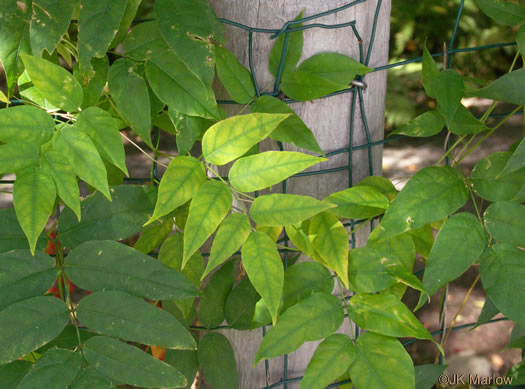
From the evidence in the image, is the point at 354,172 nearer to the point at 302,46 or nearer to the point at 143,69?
the point at 302,46

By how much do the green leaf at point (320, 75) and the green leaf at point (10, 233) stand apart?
430 mm

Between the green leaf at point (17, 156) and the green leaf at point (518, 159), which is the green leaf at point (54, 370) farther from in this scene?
the green leaf at point (518, 159)

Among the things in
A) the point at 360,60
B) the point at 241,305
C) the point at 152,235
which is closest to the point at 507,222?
the point at 360,60

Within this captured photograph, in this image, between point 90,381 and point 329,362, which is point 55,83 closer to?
point 90,381

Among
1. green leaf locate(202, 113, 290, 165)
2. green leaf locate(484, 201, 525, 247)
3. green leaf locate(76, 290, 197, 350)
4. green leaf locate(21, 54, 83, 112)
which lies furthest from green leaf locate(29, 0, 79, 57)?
green leaf locate(484, 201, 525, 247)

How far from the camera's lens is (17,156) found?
70 centimetres

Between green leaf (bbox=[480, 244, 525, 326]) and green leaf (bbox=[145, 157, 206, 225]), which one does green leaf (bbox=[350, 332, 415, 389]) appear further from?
green leaf (bbox=[145, 157, 206, 225])

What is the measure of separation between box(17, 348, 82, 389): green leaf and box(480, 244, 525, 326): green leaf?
580 millimetres

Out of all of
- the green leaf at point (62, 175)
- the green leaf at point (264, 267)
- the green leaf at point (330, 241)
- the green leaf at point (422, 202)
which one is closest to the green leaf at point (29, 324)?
the green leaf at point (62, 175)

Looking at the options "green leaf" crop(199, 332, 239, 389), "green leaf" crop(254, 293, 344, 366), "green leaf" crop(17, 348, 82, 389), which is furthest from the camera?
"green leaf" crop(199, 332, 239, 389)

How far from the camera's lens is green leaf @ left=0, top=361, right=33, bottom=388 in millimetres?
748

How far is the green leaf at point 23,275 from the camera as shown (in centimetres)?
74

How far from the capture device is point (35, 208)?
695mm

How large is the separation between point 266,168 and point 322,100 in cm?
21
